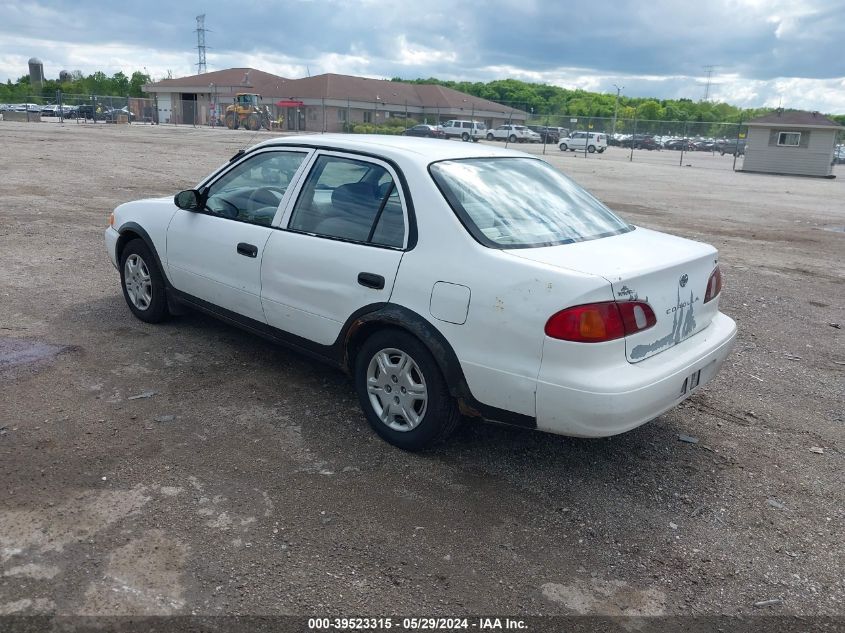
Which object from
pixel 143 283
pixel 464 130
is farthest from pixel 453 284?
pixel 464 130

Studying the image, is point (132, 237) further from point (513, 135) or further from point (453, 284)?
point (513, 135)

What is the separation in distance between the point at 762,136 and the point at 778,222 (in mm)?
23235

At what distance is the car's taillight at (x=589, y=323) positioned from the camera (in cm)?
338

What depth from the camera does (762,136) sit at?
36.2 metres

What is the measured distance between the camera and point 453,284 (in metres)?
3.71

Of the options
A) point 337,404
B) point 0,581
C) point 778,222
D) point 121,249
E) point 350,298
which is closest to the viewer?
point 0,581

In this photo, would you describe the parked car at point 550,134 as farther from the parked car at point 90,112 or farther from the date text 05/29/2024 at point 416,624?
the date text 05/29/2024 at point 416,624

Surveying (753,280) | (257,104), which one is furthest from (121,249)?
(257,104)

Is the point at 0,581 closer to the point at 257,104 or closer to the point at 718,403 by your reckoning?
the point at 718,403

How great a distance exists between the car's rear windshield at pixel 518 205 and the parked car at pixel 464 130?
51.4 meters

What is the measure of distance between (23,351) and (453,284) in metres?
3.49

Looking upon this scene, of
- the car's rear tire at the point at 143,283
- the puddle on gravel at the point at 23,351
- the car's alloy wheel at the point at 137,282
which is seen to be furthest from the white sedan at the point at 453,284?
the puddle on gravel at the point at 23,351

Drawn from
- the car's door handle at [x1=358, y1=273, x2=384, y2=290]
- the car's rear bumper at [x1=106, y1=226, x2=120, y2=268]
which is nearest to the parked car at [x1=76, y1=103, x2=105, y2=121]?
the car's rear bumper at [x1=106, y1=226, x2=120, y2=268]

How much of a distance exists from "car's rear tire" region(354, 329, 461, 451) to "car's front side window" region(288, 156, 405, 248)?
569 millimetres
